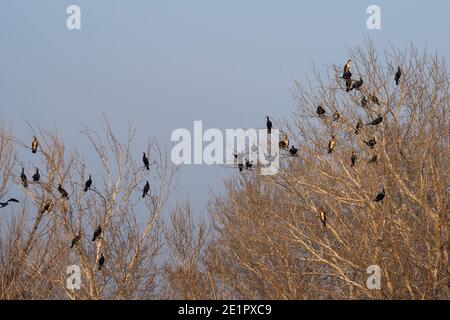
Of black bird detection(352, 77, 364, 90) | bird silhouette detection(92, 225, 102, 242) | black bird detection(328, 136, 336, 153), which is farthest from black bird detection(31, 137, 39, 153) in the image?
black bird detection(352, 77, 364, 90)

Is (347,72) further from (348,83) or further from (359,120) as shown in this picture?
(359,120)

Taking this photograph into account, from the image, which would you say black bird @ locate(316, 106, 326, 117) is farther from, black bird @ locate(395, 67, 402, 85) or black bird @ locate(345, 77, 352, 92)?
black bird @ locate(395, 67, 402, 85)

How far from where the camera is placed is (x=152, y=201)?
13094 mm

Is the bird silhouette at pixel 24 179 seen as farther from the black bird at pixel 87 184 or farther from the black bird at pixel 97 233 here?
the black bird at pixel 97 233

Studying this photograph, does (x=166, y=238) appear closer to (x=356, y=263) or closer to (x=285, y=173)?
(x=285, y=173)

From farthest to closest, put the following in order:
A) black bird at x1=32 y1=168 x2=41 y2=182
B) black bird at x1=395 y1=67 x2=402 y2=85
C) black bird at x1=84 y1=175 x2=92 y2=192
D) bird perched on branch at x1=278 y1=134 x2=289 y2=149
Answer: bird perched on branch at x1=278 y1=134 x2=289 y2=149
black bird at x1=395 y1=67 x2=402 y2=85
black bird at x1=84 y1=175 x2=92 y2=192
black bird at x1=32 y1=168 x2=41 y2=182

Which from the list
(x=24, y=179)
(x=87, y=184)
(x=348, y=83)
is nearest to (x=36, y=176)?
(x=24, y=179)

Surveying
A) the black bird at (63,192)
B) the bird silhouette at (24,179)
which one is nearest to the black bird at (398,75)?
the black bird at (63,192)

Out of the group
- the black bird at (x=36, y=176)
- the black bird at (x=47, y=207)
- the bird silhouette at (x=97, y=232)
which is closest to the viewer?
the black bird at (x=47, y=207)

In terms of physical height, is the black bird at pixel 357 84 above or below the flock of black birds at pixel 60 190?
above

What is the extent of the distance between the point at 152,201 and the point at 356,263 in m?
3.97

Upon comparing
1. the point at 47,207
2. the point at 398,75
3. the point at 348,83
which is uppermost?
the point at 398,75
